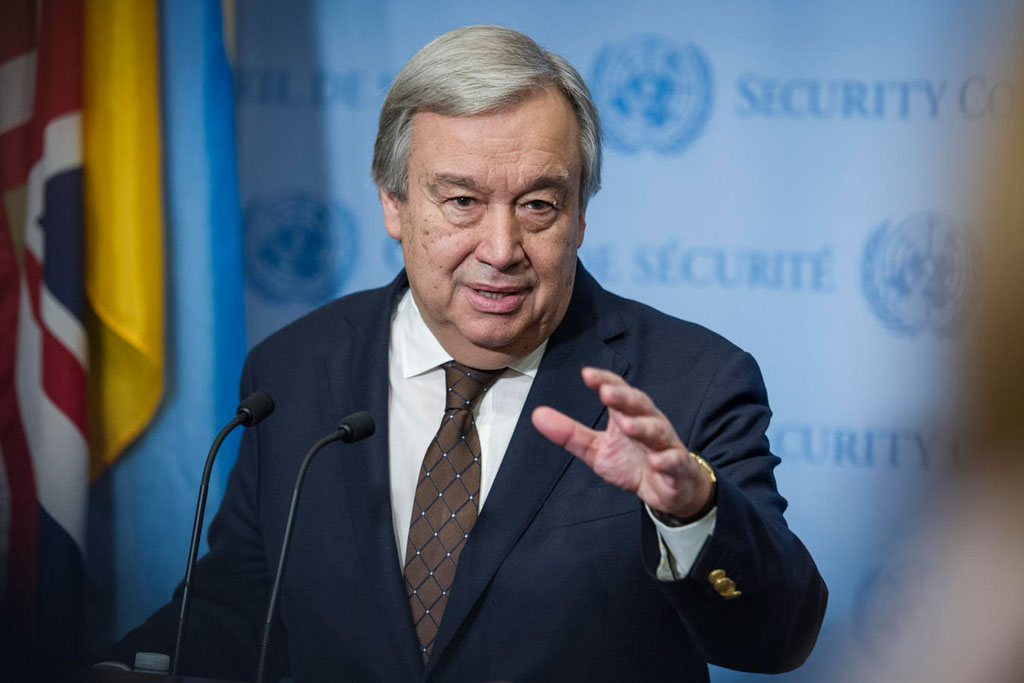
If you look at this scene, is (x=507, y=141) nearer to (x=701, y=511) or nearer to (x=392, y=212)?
(x=392, y=212)

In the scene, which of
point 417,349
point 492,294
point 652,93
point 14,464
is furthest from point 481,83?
point 14,464

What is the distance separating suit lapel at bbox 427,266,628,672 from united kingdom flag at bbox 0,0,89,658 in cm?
149

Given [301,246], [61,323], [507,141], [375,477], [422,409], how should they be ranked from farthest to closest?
[301,246], [61,323], [422,409], [375,477], [507,141]

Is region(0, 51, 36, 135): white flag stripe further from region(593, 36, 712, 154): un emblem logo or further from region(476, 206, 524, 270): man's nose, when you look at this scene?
region(476, 206, 524, 270): man's nose

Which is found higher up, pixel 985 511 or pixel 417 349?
pixel 417 349

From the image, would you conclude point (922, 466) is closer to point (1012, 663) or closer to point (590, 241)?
point (1012, 663)

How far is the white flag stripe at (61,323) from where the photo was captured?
2760 mm

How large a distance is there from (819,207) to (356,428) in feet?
5.95

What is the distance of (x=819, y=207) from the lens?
2.91 meters

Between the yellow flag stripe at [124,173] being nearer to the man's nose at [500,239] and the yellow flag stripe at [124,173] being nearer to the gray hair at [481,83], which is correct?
the gray hair at [481,83]

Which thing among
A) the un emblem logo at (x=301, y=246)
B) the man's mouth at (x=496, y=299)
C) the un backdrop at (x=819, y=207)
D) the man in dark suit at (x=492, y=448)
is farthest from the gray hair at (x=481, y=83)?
the un emblem logo at (x=301, y=246)

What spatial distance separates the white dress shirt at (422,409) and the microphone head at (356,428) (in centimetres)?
36

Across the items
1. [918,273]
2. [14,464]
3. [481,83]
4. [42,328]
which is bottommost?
[14,464]

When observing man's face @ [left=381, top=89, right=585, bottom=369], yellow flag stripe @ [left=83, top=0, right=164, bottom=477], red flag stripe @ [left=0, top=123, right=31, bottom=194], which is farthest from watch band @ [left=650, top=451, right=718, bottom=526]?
red flag stripe @ [left=0, top=123, right=31, bottom=194]
